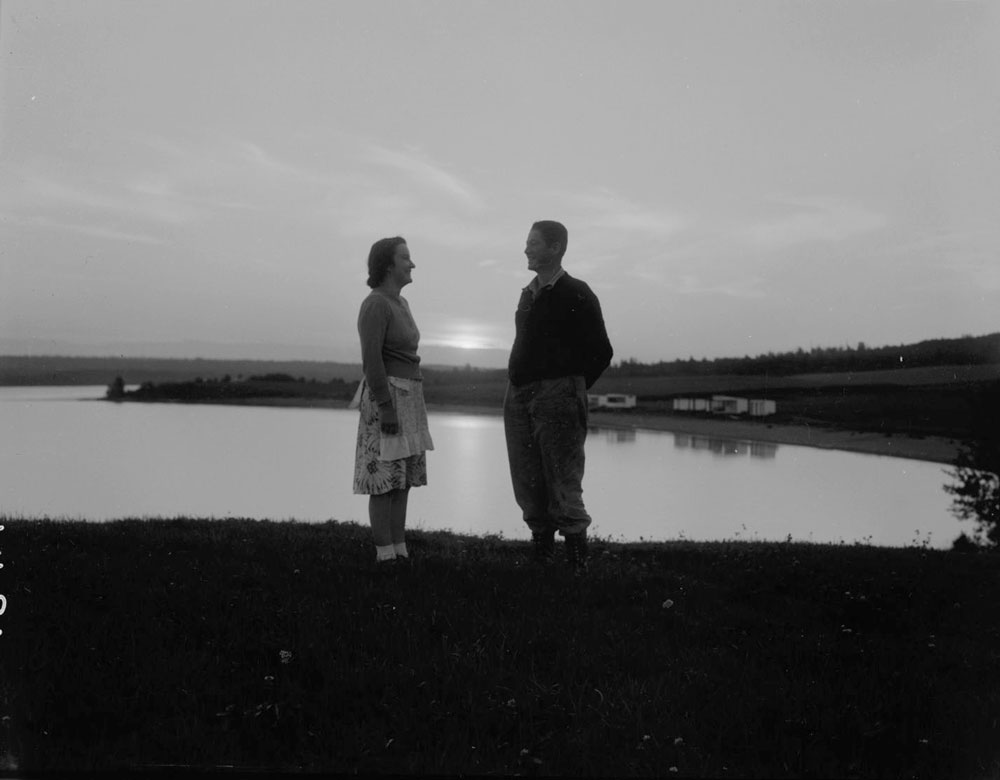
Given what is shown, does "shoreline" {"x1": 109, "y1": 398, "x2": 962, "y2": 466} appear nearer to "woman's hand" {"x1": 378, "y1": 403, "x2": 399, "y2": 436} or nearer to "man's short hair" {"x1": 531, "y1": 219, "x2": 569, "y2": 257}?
"woman's hand" {"x1": 378, "y1": 403, "x2": 399, "y2": 436}

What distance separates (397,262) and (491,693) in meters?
3.25

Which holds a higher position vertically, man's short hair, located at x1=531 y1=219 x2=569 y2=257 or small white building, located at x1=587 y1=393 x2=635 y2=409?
man's short hair, located at x1=531 y1=219 x2=569 y2=257

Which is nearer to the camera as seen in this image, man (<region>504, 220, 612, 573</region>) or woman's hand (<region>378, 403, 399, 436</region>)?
woman's hand (<region>378, 403, 399, 436</region>)

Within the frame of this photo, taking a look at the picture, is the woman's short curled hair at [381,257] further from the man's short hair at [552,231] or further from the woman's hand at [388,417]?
the man's short hair at [552,231]

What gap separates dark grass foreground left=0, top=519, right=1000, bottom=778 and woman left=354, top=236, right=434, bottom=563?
1.77 ft

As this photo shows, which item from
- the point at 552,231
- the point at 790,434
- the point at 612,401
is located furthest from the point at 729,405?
the point at 552,231

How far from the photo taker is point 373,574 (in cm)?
554

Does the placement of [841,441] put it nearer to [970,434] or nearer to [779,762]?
[970,434]

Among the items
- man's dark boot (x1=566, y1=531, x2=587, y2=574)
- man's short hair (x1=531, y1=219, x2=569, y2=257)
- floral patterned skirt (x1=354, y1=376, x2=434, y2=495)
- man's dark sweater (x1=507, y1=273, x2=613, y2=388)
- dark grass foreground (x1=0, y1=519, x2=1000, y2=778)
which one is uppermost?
man's short hair (x1=531, y1=219, x2=569, y2=257)

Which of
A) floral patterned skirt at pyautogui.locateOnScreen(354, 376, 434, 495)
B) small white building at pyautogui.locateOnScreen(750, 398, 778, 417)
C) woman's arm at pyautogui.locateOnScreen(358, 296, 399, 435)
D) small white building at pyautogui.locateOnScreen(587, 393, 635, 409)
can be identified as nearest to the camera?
woman's arm at pyautogui.locateOnScreen(358, 296, 399, 435)

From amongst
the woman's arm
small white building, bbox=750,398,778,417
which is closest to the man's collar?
the woman's arm

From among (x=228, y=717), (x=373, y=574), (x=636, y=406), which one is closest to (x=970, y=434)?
(x=636, y=406)

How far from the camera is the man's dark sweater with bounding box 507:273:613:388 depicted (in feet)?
20.4

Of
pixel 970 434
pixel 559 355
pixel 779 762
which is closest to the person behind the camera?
pixel 779 762
